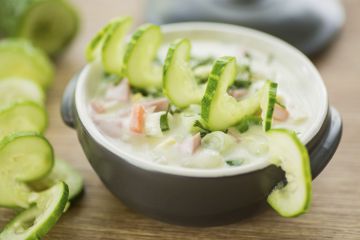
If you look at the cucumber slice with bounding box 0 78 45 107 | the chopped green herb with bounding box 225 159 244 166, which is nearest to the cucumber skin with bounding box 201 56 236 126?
the chopped green herb with bounding box 225 159 244 166

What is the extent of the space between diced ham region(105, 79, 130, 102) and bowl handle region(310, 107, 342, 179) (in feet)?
1.50

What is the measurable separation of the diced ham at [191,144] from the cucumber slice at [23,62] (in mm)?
754

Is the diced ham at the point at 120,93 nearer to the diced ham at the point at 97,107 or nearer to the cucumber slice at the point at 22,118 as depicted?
the diced ham at the point at 97,107

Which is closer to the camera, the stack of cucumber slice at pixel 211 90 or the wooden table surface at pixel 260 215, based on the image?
the stack of cucumber slice at pixel 211 90

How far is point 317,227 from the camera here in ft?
4.45

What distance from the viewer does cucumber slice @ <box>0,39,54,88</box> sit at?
1.80 m

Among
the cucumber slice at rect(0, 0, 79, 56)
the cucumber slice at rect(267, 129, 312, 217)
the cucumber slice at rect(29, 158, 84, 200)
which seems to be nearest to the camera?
the cucumber slice at rect(267, 129, 312, 217)

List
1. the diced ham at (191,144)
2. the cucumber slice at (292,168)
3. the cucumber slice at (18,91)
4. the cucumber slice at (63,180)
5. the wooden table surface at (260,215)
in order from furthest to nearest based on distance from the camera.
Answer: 1. the cucumber slice at (18,91)
2. the cucumber slice at (63,180)
3. the wooden table surface at (260,215)
4. the diced ham at (191,144)
5. the cucumber slice at (292,168)

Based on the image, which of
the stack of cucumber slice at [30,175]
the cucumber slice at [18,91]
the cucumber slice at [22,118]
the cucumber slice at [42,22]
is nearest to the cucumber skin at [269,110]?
the stack of cucumber slice at [30,175]

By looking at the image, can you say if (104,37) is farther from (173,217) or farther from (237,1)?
(237,1)

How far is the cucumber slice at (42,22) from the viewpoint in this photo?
1.97 meters

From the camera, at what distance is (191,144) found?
4.04ft

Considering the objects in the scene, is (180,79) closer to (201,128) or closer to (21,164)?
(201,128)

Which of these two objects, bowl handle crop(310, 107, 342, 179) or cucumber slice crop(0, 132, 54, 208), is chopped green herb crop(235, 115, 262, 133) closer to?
bowl handle crop(310, 107, 342, 179)
